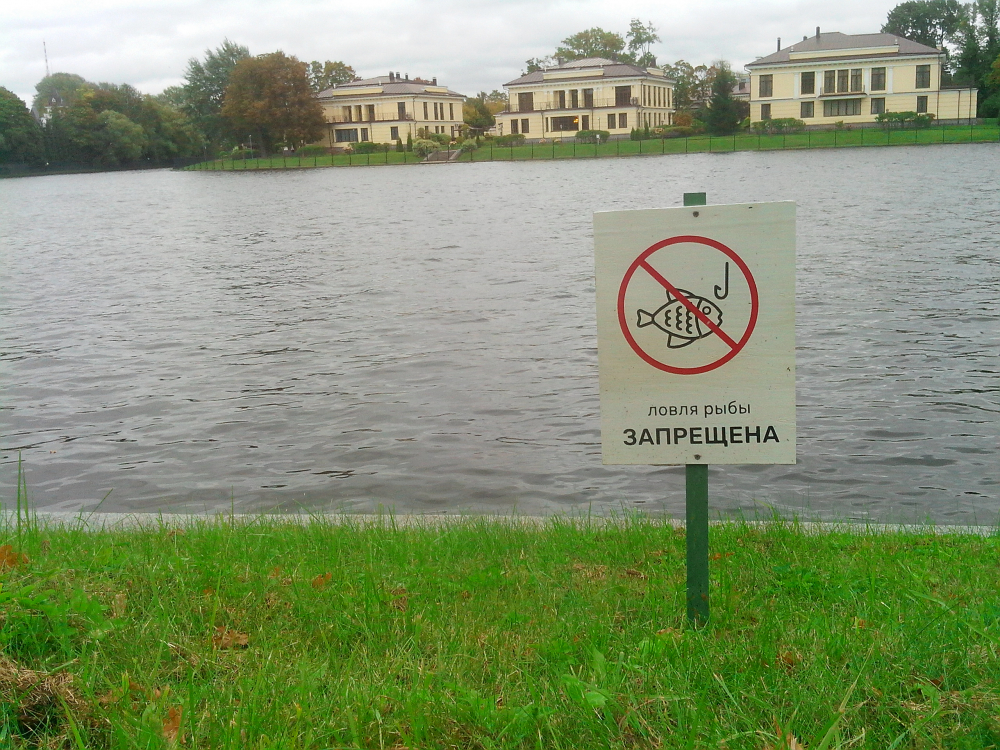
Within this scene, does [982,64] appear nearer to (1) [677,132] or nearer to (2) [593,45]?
(1) [677,132]

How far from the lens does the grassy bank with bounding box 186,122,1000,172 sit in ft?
283

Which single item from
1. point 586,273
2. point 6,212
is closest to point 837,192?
point 586,273

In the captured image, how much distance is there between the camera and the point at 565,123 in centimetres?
12444

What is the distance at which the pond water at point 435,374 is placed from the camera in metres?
9.55

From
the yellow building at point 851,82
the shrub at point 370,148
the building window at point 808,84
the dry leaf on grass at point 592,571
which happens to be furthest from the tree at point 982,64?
the dry leaf on grass at point 592,571

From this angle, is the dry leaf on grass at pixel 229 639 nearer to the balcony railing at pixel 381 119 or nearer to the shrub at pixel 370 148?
the shrub at pixel 370 148

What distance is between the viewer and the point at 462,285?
22781mm

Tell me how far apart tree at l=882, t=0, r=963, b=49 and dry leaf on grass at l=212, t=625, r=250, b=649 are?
157 meters

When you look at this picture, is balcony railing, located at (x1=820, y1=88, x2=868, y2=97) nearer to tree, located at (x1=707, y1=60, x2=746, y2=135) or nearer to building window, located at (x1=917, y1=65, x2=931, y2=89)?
building window, located at (x1=917, y1=65, x2=931, y2=89)

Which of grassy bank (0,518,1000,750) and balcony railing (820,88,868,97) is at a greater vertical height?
balcony railing (820,88,868,97)

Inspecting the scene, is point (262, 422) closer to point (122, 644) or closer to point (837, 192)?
point (122, 644)

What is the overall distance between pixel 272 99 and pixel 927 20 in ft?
311

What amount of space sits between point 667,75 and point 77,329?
131 meters

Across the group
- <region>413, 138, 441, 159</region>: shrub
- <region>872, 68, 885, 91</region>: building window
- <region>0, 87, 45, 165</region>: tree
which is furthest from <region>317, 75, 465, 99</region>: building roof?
<region>872, 68, 885, 91</region>: building window
